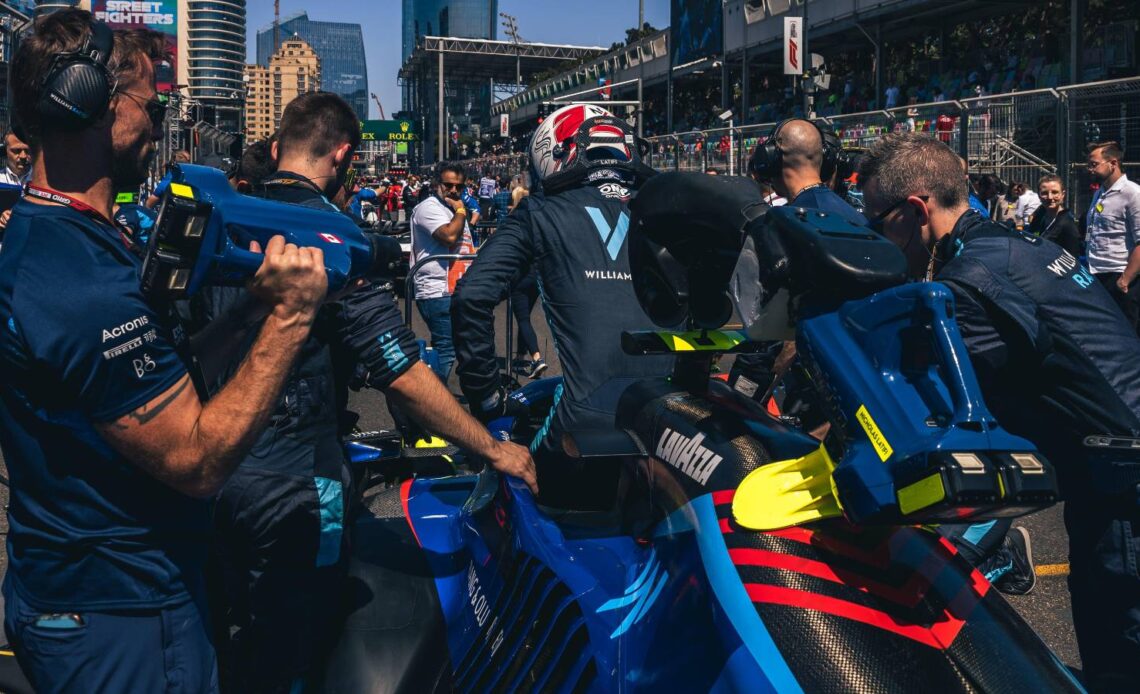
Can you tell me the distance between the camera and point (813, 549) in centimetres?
150

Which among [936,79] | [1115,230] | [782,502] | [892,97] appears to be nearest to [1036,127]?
[1115,230]

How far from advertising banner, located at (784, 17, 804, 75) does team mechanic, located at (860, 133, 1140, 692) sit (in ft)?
47.0

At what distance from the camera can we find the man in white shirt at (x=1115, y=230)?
8945mm

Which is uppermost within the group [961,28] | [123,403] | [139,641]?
[961,28]

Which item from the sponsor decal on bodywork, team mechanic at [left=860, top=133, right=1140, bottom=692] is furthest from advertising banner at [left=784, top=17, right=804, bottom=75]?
the sponsor decal on bodywork

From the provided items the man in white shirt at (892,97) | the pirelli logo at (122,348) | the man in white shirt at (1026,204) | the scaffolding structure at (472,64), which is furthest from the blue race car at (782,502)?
the scaffolding structure at (472,64)

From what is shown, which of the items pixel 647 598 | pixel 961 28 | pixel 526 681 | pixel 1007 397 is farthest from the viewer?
pixel 961 28

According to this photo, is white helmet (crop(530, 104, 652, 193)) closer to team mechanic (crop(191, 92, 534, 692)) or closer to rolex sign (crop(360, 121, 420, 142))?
team mechanic (crop(191, 92, 534, 692))

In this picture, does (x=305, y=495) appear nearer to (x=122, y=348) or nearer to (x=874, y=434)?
(x=122, y=348)

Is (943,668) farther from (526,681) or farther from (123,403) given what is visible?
(123,403)

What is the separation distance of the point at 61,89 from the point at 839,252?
1.38 m

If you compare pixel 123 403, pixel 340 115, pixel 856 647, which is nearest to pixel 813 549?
pixel 856 647

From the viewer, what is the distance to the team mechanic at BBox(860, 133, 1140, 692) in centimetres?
247

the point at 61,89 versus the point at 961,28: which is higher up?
the point at 961,28
